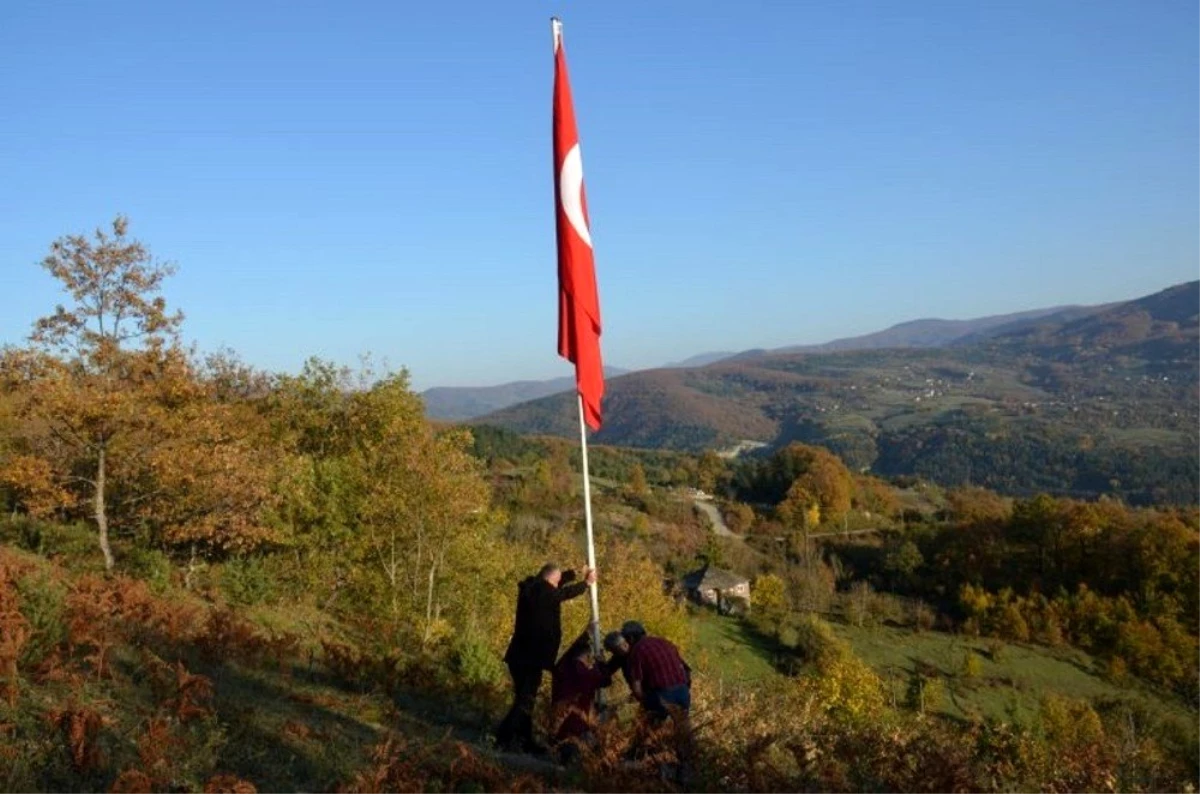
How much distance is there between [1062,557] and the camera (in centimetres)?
8238

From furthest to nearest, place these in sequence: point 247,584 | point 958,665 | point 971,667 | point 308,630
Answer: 1. point 958,665
2. point 971,667
3. point 247,584
4. point 308,630

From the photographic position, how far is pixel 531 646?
8391mm

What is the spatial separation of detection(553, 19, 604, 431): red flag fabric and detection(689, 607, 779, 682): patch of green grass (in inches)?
1588

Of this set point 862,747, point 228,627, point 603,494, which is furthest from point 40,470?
point 603,494

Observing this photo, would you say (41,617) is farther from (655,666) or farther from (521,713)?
(655,666)

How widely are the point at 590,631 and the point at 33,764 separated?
4.45m

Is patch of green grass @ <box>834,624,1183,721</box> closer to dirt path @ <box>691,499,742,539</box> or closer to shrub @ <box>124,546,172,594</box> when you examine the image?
dirt path @ <box>691,499,742,539</box>

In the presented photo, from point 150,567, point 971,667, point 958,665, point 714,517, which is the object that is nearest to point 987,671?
point 958,665

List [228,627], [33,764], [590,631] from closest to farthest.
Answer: [33,764], [590,631], [228,627]

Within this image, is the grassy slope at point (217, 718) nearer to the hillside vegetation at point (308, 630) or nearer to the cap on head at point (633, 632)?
the hillside vegetation at point (308, 630)

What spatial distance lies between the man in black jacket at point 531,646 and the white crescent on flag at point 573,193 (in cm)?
337

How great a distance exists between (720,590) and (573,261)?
68309mm

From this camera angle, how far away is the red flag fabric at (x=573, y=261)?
8602 mm

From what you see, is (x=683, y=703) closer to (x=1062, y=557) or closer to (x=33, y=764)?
(x=33, y=764)
